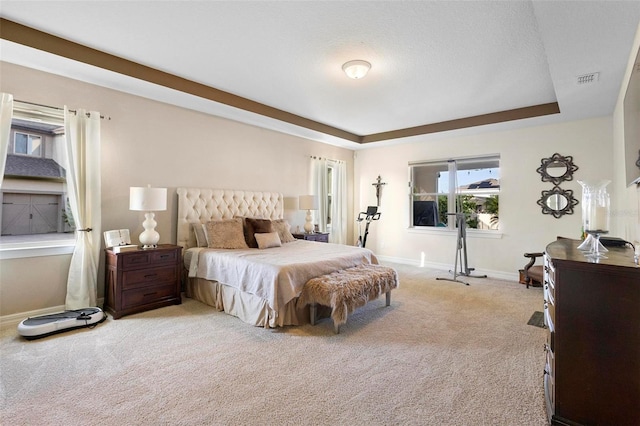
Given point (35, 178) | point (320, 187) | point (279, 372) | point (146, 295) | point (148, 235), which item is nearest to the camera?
point (279, 372)

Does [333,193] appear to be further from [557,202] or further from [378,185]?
[557,202]

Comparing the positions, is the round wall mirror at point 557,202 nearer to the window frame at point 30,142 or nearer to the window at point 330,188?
the window at point 330,188

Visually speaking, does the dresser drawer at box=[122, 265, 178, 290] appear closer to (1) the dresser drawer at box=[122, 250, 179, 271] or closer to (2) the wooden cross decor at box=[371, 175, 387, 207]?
(1) the dresser drawer at box=[122, 250, 179, 271]

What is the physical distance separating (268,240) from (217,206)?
99 centimetres

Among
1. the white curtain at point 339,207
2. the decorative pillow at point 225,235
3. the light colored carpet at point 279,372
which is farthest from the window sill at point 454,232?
the decorative pillow at point 225,235

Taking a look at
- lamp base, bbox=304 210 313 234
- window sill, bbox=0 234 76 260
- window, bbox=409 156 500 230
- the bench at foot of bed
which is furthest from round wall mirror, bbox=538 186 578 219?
window sill, bbox=0 234 76 260

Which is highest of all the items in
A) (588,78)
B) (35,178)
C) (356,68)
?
(356,68)

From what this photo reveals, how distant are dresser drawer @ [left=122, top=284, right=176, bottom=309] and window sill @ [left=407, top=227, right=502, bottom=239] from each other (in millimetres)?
4683

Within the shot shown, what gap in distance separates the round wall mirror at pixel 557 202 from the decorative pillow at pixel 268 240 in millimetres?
4254

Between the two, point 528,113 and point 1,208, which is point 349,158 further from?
point 1,208

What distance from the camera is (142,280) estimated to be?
11.2 ft

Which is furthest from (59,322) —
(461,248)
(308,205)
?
(461,248)

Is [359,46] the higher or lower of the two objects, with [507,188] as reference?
higher

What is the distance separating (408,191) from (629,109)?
384cm
